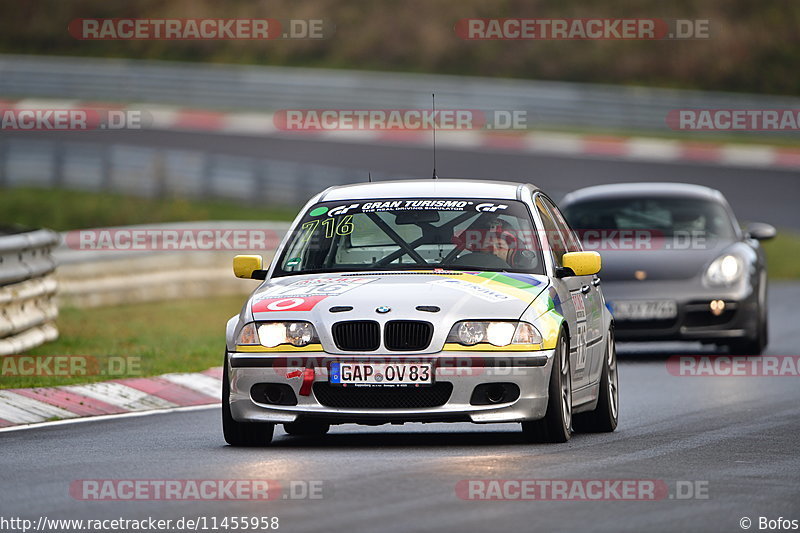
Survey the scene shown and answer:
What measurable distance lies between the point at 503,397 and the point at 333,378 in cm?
89


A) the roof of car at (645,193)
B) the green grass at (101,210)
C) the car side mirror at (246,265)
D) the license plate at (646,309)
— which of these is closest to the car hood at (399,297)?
the car side mirror at (246,265)

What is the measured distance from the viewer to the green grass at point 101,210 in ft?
96.4

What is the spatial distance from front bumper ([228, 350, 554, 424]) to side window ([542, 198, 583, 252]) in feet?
6.06

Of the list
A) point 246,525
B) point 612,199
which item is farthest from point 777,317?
point 246,525

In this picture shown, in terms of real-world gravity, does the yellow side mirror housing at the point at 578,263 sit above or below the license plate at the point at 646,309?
above

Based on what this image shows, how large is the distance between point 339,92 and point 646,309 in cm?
2705

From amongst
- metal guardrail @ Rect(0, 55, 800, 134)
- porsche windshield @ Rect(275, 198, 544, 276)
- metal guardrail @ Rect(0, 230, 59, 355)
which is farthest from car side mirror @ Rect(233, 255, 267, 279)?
metal guardrail @ Rect(0, 55, 800, 134)

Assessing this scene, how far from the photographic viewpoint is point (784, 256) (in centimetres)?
3048

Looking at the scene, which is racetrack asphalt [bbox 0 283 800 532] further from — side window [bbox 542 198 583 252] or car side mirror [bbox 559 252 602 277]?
side window [bbox 542 198 583 252]

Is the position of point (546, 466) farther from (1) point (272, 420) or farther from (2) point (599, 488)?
(1) point (272, 420)

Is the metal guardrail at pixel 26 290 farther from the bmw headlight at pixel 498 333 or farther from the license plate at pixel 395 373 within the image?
the bmw headlight at pixel 498 333

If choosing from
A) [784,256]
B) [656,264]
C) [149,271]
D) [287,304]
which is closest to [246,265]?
[287,304]

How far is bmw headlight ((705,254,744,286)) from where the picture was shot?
664 inches

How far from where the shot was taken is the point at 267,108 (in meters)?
43.6
